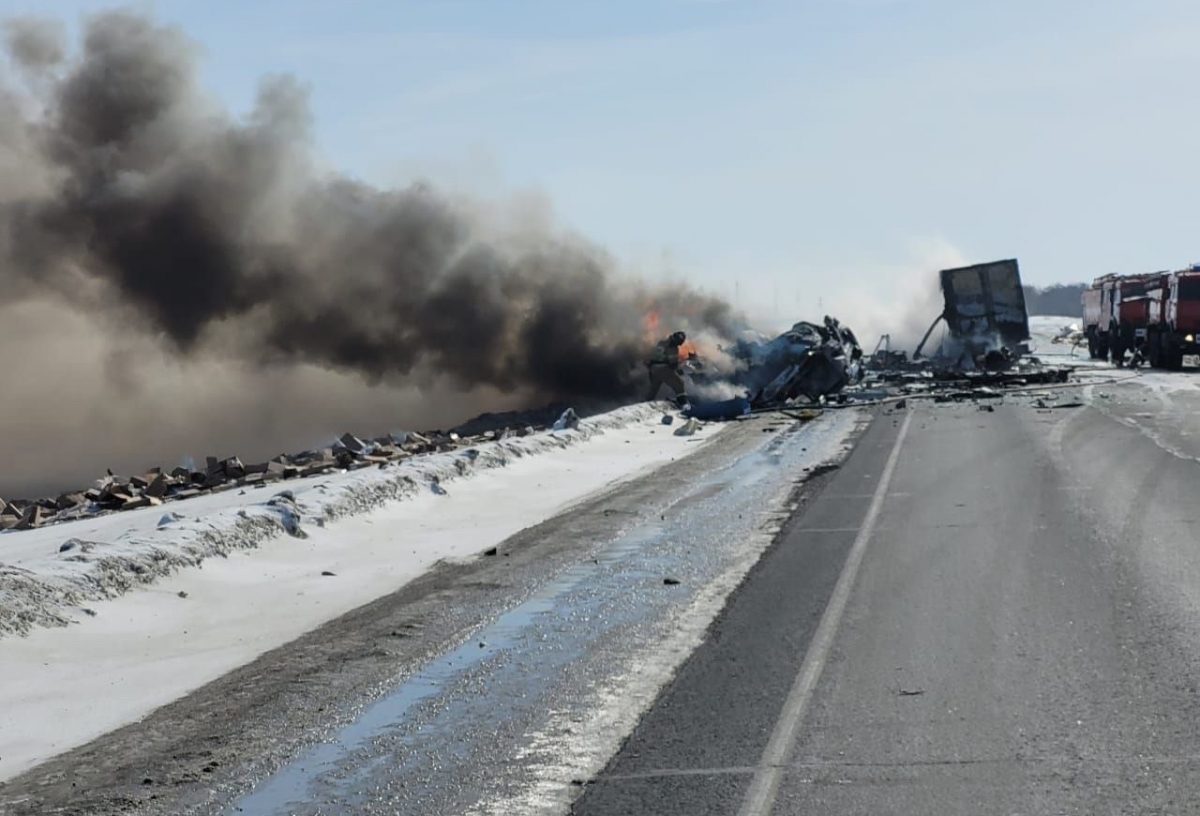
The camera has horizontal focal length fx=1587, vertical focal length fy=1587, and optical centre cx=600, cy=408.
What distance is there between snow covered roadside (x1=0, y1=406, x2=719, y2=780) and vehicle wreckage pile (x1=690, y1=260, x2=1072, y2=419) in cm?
1847

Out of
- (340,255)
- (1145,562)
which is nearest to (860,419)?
(340,255)

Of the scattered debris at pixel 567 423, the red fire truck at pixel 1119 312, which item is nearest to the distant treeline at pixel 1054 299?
the red fire truck at pixel 1119 312

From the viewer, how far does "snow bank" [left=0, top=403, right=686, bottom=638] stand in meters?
12.0

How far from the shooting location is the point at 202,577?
13945 millimetres

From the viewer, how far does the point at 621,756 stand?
7.56 m

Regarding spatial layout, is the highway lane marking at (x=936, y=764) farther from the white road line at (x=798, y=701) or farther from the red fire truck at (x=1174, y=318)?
the red fire truck at (x=1174, y=318)

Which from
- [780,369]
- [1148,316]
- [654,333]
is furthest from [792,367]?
[1148,316]

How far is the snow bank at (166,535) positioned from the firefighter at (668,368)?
17.0m

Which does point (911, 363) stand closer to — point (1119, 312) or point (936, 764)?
point (1119, 312)

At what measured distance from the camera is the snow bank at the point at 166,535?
12031mm

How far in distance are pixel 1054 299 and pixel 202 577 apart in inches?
7006

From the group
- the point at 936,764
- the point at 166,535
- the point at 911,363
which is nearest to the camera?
the point at 936,764

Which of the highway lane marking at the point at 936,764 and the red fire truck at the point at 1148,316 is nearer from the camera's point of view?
the highway lane marking at the point at 936,764

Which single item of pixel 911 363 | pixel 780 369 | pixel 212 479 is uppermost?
pixel 780 369
